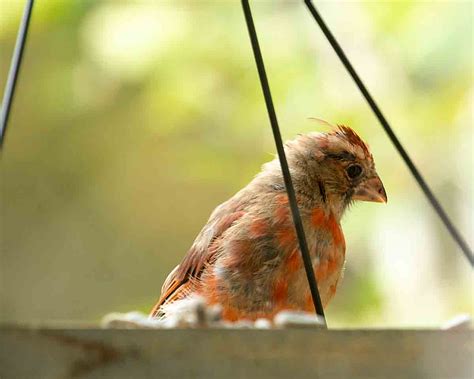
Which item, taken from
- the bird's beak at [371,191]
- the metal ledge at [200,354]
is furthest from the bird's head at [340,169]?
the metal ledge at [200,354]

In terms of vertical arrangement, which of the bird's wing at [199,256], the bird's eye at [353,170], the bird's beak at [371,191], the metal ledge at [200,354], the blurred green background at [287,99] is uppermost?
the blurred green background at [287,99]

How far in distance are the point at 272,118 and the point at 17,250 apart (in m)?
3.80

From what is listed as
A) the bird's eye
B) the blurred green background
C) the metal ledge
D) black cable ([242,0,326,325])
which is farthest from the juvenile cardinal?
the metal ledge

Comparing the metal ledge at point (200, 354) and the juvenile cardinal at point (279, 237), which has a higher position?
the juvenile cardinal at point (279, 237)

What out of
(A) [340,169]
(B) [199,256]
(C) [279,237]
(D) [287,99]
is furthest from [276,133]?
(D) [287,99]

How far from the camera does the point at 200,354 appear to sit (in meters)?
0.97

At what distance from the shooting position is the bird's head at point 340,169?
241 cm

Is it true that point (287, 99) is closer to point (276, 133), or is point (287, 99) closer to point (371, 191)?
point (371, 191)

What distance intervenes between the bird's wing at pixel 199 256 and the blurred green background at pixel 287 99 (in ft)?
3.34

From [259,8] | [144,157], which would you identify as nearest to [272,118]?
[259,8]

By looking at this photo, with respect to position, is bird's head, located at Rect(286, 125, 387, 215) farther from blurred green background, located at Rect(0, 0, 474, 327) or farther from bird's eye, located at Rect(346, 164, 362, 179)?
blurred green background, located at Rect(0, 0, 474, 327)

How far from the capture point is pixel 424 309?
3.44 meters

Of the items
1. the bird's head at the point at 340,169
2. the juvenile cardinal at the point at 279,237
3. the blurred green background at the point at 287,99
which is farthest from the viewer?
the blurred green background at the point at 287,99

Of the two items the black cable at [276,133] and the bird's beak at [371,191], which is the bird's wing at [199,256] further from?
A: the black cable at [276,133]
